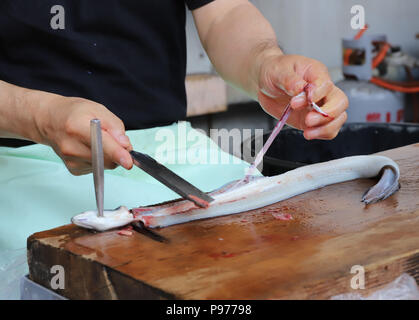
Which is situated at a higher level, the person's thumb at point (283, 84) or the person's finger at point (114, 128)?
the person's thumb at point (283, 84)

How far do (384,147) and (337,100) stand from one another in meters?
1.17

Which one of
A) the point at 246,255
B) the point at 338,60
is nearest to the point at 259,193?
the point at 246,255

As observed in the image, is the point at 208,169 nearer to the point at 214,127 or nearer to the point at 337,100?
the point at 337,100

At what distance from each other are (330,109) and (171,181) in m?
0.43

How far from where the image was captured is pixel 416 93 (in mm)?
4980

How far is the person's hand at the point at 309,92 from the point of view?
51.8 inches

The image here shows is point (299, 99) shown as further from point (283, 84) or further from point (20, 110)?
point (20, 110)

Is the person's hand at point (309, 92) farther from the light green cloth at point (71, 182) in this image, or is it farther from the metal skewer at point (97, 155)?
the metal skewer at point (97, 155)

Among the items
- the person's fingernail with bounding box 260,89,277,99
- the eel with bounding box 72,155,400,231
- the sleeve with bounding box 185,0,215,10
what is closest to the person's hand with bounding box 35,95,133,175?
the eel with bounding box 72,155,400,231

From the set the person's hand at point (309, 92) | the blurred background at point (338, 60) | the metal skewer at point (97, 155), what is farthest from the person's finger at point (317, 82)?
the blurred background at point (338, 60)

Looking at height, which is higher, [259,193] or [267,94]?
[267,94]

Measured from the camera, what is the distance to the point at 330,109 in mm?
1324

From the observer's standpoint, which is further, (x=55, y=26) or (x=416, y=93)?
(x=416, y=93)
